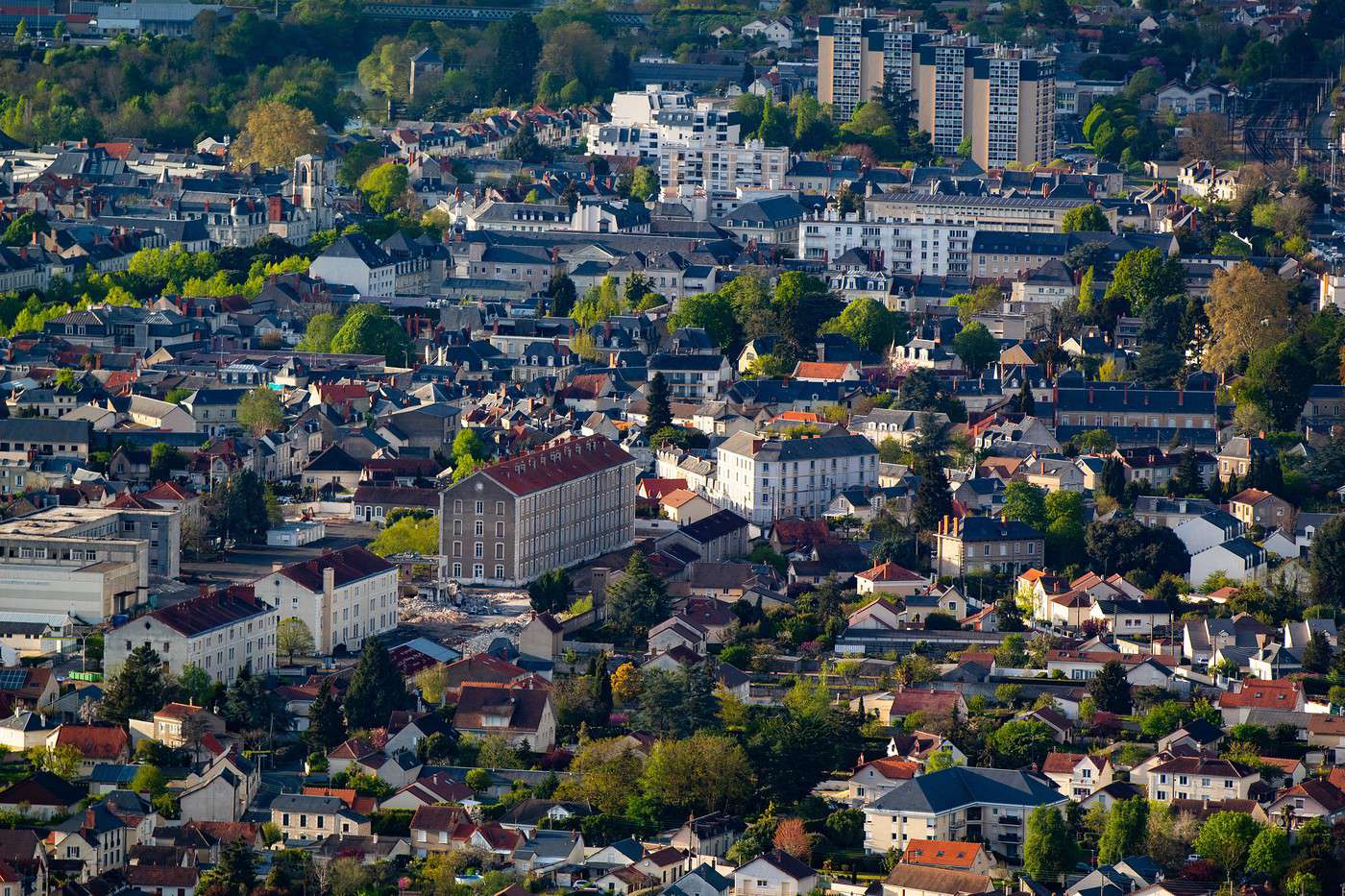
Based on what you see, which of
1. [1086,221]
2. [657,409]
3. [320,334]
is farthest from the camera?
[1086,221]

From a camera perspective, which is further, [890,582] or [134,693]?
[890,582]

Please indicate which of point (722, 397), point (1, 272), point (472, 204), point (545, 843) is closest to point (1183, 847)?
point (545, 843)

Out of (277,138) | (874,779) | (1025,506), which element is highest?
(277,138)

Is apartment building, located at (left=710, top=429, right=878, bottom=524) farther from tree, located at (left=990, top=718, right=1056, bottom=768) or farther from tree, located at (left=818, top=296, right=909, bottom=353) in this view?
tree, located at (left=990, top=718, right=1056, bottom=768)

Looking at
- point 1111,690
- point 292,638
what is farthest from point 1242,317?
point 292,638

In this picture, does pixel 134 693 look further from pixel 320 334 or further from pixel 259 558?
pixel 320 334
